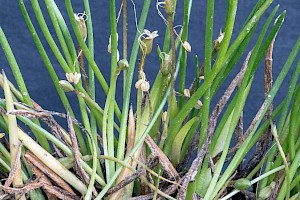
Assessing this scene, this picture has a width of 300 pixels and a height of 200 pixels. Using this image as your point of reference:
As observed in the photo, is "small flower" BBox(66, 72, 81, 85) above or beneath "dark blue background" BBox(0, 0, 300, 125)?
above

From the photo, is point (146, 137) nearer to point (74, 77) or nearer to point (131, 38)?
point (74, 77)

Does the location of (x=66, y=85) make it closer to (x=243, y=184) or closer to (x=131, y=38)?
(x=243, y=184)

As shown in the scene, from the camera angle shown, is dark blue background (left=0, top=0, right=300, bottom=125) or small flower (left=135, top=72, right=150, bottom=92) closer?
small flower (left=135, top=72, right=150, bottom=92)

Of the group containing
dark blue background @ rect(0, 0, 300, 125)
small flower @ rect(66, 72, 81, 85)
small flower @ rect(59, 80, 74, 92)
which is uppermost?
small flower @ rect(66, 72, 81, 85)

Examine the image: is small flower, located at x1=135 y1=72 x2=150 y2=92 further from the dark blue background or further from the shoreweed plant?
the dark blue background

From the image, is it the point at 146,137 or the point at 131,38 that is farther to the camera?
the point at 131,38

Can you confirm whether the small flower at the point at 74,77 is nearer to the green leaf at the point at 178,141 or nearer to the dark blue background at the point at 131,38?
the green leaf at the point at 178,141

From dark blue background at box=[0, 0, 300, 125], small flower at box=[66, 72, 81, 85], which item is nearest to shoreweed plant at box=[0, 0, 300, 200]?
small flower at box=[66, 72, 81, 85]

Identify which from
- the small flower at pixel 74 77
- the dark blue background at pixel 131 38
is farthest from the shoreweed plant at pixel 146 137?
the dark blue background at pixel 131 38

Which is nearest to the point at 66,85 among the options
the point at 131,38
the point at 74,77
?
the point at 74,77
